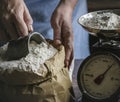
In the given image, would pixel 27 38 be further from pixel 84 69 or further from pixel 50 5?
pixel 50 5

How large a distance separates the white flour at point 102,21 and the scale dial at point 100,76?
0.12 m

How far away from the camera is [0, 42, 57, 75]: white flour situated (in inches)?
40.2

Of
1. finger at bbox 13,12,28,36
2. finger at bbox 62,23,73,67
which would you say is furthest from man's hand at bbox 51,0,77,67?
finger at bbox 13,12,28,36

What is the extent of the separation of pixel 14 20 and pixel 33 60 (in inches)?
9.2

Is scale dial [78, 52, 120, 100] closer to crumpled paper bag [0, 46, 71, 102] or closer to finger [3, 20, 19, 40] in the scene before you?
crumpled paper bag [0, 46, 71, 102]

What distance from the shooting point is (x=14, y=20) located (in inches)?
48.5

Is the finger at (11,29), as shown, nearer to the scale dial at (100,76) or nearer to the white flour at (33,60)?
the white flour at (33,60)

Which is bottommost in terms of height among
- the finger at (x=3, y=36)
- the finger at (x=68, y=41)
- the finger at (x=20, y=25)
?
the finger at (x=68, y=41)

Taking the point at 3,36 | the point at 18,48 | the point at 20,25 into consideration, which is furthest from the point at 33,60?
the point at 3,36

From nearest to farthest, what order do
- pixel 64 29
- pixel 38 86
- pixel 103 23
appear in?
pixel 38 86 < pixel 103 23 < pixel 64 29

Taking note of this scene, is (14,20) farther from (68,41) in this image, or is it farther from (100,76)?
(100,76)

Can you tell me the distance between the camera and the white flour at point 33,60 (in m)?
1.02

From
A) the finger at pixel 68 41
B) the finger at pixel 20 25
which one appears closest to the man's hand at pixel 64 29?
the finger at pixel 68 41

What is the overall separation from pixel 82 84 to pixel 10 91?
0.21 m
